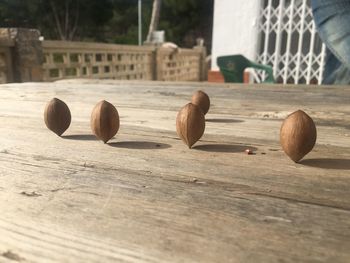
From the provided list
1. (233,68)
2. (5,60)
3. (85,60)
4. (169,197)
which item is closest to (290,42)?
(233,68)

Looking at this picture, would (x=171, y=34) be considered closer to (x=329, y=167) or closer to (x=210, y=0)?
(x=210, y=0)

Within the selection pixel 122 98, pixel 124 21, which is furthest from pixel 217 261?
pixel 124 21

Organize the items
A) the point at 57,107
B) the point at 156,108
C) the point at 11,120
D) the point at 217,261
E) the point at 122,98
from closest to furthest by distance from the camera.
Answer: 1. the point at 217,261
2. the point at 57,107
3. the point at 11,120
4. the point at 156,108
5. the point at 122,98

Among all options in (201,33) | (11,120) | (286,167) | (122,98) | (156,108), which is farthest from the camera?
(201,33)

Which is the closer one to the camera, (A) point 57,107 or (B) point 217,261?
(B) point 217,261

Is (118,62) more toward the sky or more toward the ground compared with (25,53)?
more toward the ground

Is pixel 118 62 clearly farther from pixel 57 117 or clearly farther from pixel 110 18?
pixel 110 18

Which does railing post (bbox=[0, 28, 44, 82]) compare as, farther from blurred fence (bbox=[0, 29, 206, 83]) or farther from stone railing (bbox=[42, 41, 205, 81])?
stone railing (bbox=[42, 41, 205, 81])
